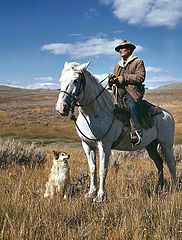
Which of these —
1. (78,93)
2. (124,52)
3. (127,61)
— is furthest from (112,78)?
(78,93)

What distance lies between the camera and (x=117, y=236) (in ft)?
7.76

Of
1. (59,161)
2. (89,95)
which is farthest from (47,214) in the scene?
(89,95)

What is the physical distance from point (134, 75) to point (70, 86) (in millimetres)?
1399

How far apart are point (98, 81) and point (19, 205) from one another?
2.40m

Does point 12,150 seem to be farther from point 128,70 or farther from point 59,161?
point 128,70

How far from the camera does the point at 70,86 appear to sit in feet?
10.8

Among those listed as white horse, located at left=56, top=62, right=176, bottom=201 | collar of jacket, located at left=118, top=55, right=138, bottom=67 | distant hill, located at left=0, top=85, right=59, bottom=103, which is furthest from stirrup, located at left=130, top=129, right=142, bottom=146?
distant hill, located at left=0, top=85, right=59, bottom=103

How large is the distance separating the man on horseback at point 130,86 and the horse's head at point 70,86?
79 centimetres

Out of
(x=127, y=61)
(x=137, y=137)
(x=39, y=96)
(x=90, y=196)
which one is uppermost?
(x=39, y=96)

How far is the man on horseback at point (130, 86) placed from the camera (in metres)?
4.10

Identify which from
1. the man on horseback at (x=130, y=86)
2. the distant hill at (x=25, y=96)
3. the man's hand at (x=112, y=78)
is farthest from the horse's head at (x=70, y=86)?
the distant hill at (x=25, y=96)

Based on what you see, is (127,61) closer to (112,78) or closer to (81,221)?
(112,78)

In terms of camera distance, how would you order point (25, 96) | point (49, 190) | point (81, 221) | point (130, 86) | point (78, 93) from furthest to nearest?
point (25, 96), point (130, 86), point (49, 190), point (78, 93), point (81, 221)

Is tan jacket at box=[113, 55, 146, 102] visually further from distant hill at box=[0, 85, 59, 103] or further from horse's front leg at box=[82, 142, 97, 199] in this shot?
distant hill at box=[0, 85, 59, 103]
